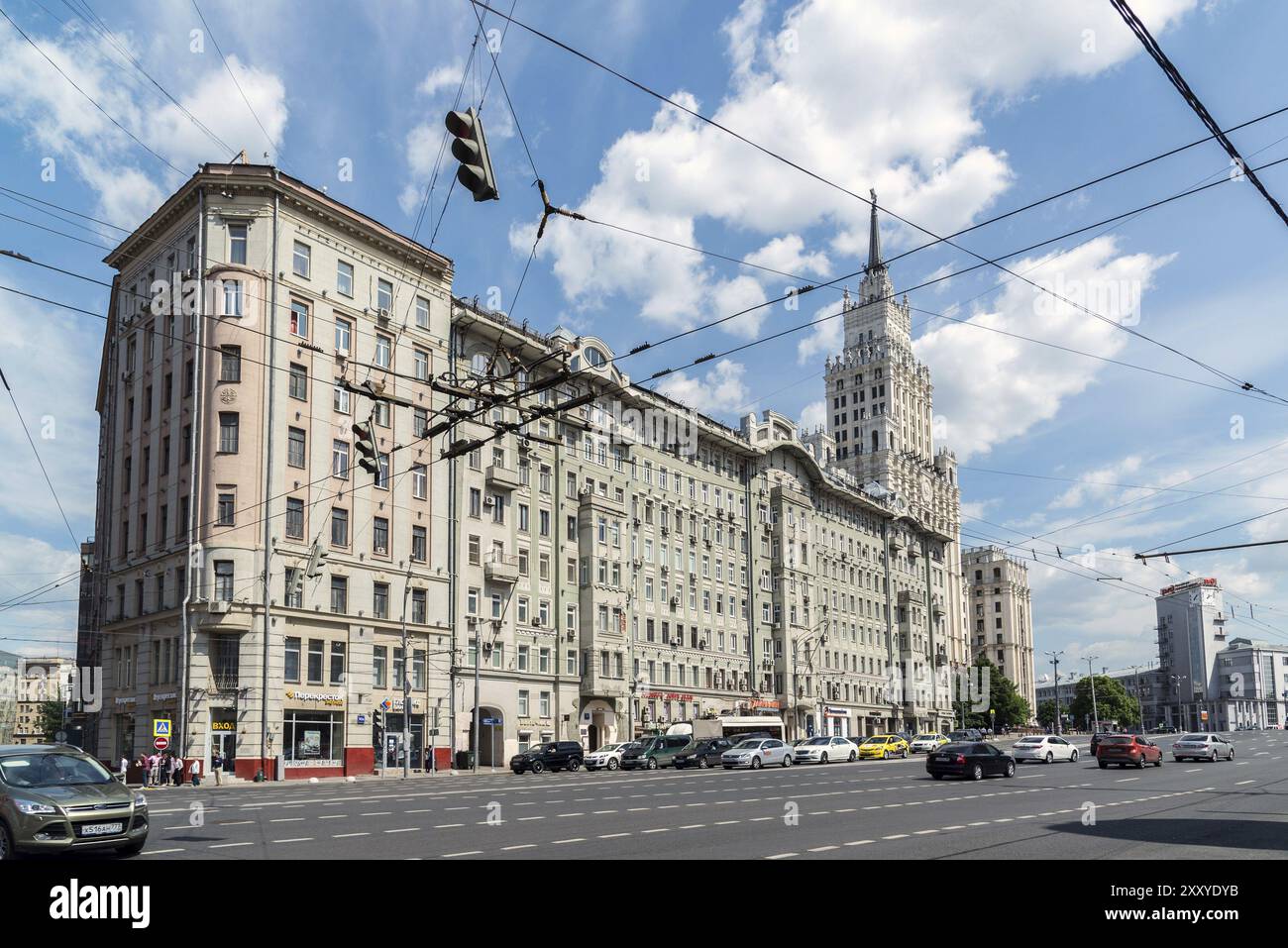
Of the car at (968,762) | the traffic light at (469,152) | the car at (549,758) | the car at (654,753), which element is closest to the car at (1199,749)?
the car at (968,762)

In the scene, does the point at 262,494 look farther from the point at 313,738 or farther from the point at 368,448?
the point at 368,448

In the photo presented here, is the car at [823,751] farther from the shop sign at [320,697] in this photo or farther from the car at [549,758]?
the shop sign at [320,697]

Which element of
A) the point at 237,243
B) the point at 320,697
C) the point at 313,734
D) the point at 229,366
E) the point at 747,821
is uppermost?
the point at 237,243

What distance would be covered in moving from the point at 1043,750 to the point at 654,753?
19139 millimetres

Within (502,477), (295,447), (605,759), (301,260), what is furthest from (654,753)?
(301,260)

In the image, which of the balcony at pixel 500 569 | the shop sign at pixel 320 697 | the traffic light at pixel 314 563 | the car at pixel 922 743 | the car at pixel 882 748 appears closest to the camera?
Result: the shop sign at pixel 320 697

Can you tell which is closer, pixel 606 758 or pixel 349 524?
pixel 349 524

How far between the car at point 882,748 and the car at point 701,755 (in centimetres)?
1188

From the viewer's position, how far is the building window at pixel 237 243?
49228mm

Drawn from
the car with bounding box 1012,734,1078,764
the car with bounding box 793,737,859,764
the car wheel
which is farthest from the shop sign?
the car wheel

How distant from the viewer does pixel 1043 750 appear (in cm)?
5241

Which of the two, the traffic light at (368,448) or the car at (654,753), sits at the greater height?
the traffic light at (368,448)
